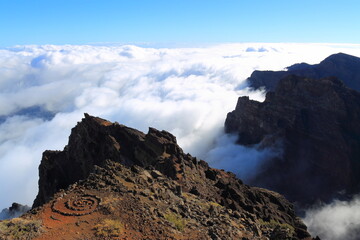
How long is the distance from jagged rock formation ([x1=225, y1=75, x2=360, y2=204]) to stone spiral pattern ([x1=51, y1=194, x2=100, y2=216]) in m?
102

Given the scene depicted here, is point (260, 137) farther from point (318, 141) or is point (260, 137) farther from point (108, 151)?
point (108, 151)

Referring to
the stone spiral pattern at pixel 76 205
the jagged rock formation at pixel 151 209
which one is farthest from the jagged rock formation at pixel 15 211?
the stone spiral pattern at pixel 76 205

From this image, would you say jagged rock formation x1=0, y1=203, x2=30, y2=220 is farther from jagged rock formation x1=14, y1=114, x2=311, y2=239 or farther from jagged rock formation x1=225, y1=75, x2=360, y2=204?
jagged rock formation x1=225, y1=75, x2=360, y2=204

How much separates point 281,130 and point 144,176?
364 ft

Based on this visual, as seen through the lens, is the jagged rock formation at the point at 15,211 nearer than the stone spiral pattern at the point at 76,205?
No

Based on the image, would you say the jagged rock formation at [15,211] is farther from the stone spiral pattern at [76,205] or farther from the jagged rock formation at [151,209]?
the stone spiral pattern at [76,205]

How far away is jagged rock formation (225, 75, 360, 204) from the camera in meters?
116

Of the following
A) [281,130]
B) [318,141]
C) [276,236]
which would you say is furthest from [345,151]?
[276,236]

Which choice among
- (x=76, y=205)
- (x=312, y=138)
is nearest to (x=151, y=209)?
(x=76, y=205)

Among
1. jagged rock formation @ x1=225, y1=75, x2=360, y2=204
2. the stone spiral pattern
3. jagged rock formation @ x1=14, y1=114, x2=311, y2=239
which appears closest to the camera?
jagged rock formation @ x1=14, y1=114, x2=311, y2=239

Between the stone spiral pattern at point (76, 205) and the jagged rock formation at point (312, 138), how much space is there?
102 m

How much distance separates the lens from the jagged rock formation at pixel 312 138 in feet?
382

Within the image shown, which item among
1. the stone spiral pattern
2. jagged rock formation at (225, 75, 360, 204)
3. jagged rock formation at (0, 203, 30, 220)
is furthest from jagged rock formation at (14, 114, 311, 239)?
jagged rock formation at (225, 75, 360, 204)

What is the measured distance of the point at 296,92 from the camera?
5443 inches
